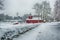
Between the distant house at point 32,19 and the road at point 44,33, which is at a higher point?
the distant house at point 32,19

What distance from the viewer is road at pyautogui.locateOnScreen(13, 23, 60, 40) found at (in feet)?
4.65

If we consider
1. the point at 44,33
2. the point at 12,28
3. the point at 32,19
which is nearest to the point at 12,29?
the point at 12,28

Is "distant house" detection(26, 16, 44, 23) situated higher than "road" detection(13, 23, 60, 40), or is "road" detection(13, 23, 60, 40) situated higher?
"distant house" detection(26, 16, 44, 23)

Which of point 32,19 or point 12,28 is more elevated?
point 32,19

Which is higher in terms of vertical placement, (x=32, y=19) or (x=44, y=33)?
(x=32, y=19)

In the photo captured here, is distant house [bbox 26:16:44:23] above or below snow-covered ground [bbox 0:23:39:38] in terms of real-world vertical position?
above

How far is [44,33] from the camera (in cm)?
147

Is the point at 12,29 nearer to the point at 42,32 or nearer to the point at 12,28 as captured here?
the point at 12,28

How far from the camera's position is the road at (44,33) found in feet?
4.65

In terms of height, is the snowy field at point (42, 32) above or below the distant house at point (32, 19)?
below

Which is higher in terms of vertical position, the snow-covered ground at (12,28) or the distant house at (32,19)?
the distant house at (32,19)

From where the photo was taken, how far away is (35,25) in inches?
59.2

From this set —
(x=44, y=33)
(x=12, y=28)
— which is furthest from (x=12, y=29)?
(x=44, y=33)

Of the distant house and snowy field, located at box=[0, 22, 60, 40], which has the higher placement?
the distant house
